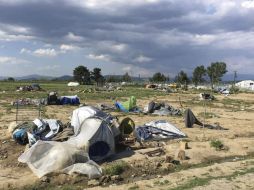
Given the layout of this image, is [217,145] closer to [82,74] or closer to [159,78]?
[82,74]

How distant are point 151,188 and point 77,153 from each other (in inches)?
96.0

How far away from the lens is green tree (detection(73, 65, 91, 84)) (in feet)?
371

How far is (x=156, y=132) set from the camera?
15.7 metres

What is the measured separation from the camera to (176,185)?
9.73 m

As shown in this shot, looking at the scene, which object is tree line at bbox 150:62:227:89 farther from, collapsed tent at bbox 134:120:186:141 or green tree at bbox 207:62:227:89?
collapsed tent at bbox 134:120:186:141

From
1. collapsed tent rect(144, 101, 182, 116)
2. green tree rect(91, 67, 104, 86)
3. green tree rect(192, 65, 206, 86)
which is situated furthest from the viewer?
green tree rect(91, 67, 104, 86)

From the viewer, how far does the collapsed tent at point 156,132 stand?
15087 millimetres

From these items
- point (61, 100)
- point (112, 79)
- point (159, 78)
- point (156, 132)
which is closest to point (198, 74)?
point (159, 78)

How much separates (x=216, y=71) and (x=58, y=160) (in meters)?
82.5

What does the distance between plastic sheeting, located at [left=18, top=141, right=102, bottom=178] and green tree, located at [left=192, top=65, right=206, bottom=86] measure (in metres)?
90.4

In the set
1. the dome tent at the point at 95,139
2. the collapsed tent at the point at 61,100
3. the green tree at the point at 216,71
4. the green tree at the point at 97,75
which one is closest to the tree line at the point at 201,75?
the green tree at the point at 216,71

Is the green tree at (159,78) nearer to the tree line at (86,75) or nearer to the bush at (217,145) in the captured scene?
the tree line at (86,75)

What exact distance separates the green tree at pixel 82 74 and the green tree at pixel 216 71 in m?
36.1

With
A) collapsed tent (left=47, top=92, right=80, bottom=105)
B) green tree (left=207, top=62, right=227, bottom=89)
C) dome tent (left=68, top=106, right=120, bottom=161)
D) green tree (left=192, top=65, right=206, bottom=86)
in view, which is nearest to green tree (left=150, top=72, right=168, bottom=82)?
green tree (left=192, top=65, right=206, bottom=86)
